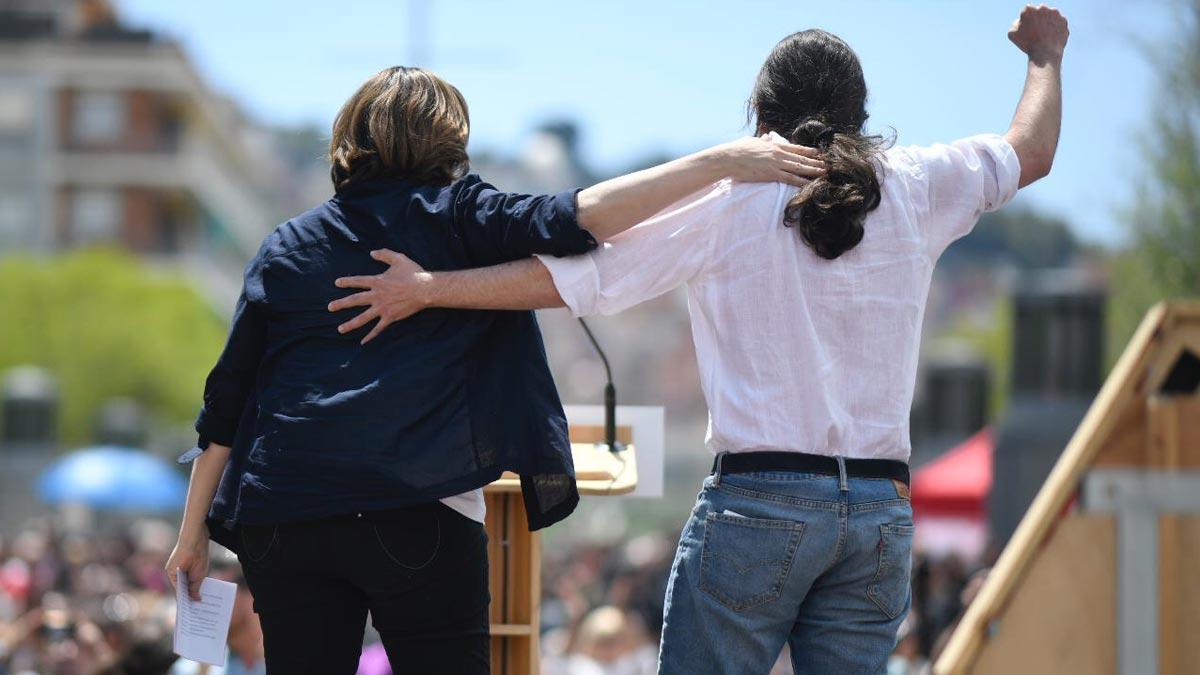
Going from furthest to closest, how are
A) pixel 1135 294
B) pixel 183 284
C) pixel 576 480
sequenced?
pixel 183 284 < pixel 1135 294 < pixel 576 480

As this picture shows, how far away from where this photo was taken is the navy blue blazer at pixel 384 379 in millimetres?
3486

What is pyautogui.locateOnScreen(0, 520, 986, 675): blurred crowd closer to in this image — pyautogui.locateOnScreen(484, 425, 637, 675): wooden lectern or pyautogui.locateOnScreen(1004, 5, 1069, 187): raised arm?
pyautogui.locateOnScreen(484, 425, 637, 675): wooden lectern

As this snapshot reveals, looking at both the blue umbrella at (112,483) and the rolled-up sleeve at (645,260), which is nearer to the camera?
the rolled-up sleeve at (645,260)

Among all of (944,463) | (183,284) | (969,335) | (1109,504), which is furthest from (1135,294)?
(969,335)

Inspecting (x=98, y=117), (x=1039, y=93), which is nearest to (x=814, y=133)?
(x=1039, y=93)

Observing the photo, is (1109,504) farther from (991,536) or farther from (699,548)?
(991,536)

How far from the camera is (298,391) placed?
11.6 feet

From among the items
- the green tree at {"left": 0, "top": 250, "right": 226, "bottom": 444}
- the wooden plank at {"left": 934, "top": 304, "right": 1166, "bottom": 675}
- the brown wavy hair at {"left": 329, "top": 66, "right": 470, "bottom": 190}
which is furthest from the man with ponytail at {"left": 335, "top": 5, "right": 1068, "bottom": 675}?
the green tree at {"left": 0, "top": 250, "right": 226, "bottom": 444}

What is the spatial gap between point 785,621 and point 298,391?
3.59 ft

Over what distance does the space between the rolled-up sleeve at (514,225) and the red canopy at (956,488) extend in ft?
44.0

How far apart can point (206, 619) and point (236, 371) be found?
623mm

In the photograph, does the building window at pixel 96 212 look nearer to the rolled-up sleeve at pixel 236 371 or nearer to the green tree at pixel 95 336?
the green tree at pixel 95 336

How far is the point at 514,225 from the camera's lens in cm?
363

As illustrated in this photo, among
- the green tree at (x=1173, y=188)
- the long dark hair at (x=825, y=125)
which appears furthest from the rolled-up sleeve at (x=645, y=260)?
the green tree at (x=1173, y=188)
